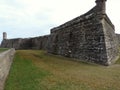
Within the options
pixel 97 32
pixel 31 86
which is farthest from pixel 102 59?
pixel 31 86

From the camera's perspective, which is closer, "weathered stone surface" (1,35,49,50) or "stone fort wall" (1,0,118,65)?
"stone fort wall" (1,0,118,65)

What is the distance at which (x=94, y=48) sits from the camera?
42.3 ft

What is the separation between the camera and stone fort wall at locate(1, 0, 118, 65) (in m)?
12.5

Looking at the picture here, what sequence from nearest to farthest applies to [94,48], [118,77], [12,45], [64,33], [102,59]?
[118,77] < [102,59] < [94,48] < [64,33] < [12,45]

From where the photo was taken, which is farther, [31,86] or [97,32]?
[97,32]

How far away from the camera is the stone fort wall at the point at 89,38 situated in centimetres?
1248

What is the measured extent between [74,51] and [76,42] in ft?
2.57

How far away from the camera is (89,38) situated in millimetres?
13672

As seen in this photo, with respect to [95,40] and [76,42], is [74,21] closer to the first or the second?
[76,42]

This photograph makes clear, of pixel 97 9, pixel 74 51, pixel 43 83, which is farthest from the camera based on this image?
pixel 74 51

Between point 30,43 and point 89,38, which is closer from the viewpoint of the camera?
point 89,38

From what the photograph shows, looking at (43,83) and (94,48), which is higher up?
(94,48)

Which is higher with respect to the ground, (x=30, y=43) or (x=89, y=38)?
(x=89, y=38)

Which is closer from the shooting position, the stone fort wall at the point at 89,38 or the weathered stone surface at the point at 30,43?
the stone fort wall at the point at 89,38
